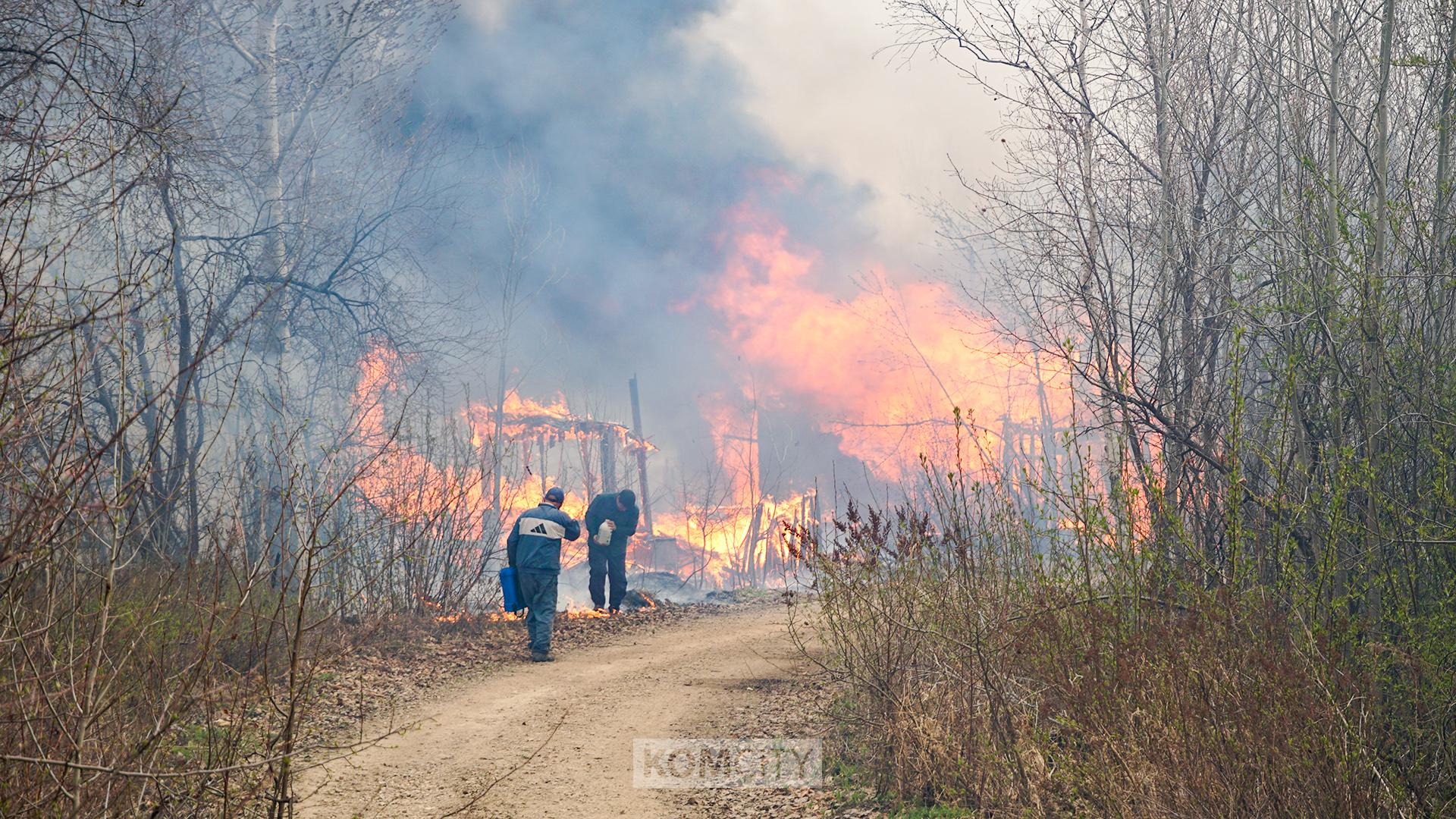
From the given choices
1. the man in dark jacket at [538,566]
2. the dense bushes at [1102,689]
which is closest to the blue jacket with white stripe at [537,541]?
the man in dark jacket at [538,566]

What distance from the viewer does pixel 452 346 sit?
2053cm

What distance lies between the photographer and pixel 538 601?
10.6 meters

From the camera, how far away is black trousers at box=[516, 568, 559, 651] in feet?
34.9

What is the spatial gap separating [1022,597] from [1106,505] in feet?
3.15

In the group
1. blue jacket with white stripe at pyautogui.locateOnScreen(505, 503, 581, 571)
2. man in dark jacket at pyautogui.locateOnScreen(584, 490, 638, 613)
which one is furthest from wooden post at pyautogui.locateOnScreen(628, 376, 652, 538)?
blue jacket with white stripe at pyautogui.locateOnScreen(505, 503, 581, 571)

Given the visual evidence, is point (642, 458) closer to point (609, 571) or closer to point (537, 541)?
point (609, 571)

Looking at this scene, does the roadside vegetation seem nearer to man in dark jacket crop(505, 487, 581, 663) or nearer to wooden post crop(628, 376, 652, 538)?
man in dark jacket crop(505, 487, 581, 663)

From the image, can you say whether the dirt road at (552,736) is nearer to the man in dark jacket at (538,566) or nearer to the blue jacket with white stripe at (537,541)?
the man in dark jacket at (538,566)

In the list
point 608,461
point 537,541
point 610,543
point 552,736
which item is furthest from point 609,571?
point 608,461

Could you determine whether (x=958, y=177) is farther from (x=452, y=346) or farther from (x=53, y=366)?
(x=452, y=346)

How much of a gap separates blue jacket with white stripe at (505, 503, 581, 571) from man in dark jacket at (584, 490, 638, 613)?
13.1ft

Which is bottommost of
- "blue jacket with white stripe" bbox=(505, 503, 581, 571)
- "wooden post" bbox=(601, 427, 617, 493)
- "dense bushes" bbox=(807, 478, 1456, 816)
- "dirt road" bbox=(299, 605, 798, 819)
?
"dirt road" bbox=(299, 605, 798, 819)

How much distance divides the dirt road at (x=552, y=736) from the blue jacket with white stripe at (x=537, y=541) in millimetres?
1126

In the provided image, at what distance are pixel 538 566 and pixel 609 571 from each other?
461 centimetres
